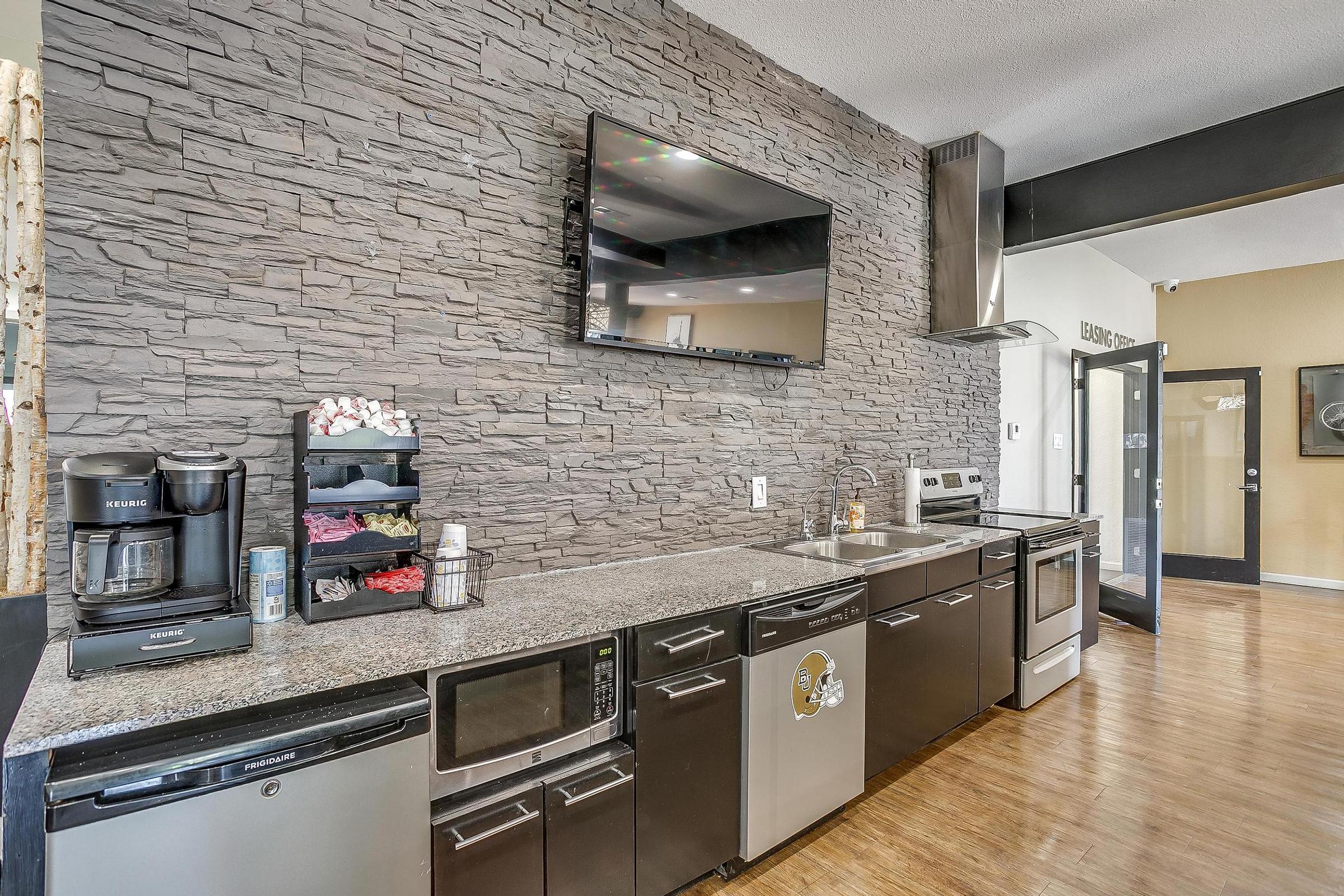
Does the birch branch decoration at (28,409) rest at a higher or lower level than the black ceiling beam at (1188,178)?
lower

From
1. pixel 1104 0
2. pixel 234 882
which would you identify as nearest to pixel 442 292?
pixel 234 882

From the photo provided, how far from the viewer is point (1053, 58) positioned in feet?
9.37

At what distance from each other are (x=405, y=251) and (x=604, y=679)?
1.26 m

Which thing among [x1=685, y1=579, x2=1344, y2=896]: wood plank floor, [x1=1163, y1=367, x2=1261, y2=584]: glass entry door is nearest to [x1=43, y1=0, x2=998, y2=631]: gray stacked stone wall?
[x1=685, y1=579, x2=1344, y2=896]: wood plank floor

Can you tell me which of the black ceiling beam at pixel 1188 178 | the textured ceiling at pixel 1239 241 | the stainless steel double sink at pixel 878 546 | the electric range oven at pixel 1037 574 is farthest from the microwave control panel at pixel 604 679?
the textured ceiling at pixel 1239 241

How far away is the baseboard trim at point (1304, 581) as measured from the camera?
5.91 m

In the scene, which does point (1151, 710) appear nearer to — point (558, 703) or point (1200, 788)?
point (1200, 788)

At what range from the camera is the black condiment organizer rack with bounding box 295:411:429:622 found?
149 cm

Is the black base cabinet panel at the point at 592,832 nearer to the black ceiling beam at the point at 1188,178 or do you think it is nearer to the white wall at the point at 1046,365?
the white wall at the point at 1046,365

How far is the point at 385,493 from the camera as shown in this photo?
1.59 metres

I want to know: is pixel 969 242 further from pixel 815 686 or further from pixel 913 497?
pixel 815 686

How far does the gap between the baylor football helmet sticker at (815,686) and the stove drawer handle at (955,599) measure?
0.75 meters

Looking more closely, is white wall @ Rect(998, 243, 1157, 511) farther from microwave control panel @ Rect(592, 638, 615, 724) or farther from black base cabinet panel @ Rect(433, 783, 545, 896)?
black base cabinet panel @ Rect(433, 783, 545, 896)

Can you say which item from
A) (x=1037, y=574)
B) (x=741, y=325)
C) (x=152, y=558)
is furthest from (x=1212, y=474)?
(x=152, y=558)
